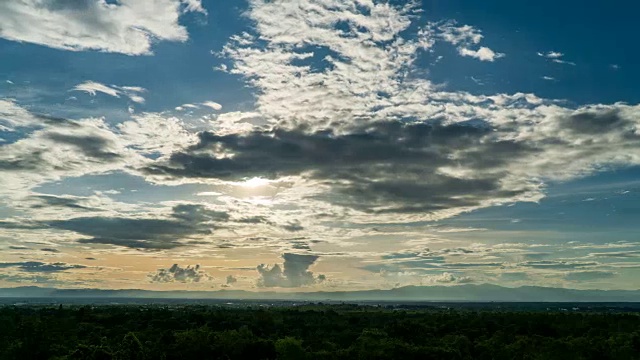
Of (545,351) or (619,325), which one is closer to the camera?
(545,351)

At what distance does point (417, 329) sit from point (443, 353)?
5556 centimetres

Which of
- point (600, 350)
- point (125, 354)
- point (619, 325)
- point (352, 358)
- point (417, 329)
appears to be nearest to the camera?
point (125, 354)

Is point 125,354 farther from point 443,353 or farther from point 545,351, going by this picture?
point 545,351

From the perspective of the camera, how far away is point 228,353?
83.2 meters

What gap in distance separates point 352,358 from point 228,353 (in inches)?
795

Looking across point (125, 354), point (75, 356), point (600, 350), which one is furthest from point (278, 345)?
point (600, 350)

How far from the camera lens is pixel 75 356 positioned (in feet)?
205

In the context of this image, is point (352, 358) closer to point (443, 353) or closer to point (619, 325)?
point (443, 353)

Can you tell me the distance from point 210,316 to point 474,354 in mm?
104959

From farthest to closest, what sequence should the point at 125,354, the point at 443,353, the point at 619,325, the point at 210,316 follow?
1. the point at 210,316
2. the point at 619,325
3. the point at 443,353
4. the point at 125,354

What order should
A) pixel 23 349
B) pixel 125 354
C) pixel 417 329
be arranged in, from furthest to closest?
1. pixel 417 329
2. pixel 23 349
3. pixel 125 354

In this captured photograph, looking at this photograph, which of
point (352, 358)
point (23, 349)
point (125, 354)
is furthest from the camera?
point (352, 358)

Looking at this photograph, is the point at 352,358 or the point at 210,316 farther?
the point at 210,316

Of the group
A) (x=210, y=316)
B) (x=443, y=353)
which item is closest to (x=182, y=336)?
(x=443, y=353)
